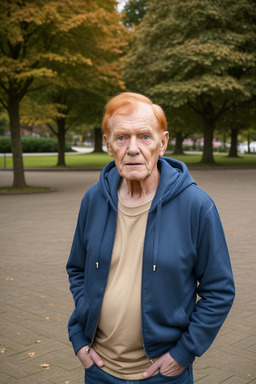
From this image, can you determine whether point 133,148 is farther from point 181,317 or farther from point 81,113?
point 81,113

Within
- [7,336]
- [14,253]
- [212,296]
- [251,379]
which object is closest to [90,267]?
[212,296]

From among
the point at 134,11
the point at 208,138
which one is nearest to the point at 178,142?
the point at 134,11

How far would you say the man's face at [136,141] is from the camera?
6.88ft

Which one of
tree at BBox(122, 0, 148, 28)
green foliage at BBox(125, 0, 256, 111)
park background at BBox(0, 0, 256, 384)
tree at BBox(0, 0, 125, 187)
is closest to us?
park background at BBox(0, 0, 256, 384)

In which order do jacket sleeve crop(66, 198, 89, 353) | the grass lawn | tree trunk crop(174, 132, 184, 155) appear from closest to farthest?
1. jacket sleeve crop(66, 198, 89, 353)
2. the grass lawn
3. tree trunk crop(174, 132, 184, 155)

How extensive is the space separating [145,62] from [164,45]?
67.7 inches

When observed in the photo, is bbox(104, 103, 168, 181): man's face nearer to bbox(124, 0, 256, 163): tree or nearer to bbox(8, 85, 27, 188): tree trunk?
bbox(8, 85, 27, 188): tree trunk

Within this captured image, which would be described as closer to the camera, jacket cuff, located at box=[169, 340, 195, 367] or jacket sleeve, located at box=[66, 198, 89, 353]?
jacket cuff, located at box=[169, 340, 195, 367]

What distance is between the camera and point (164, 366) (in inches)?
80.8

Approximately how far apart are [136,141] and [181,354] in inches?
34.6

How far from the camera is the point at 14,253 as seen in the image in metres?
8.17

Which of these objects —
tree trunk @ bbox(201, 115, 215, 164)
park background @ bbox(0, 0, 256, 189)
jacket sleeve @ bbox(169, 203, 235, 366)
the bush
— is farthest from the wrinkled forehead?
the bush

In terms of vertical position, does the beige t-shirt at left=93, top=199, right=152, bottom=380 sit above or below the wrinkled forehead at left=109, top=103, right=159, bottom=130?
below

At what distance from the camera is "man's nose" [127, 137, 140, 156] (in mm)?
2090
